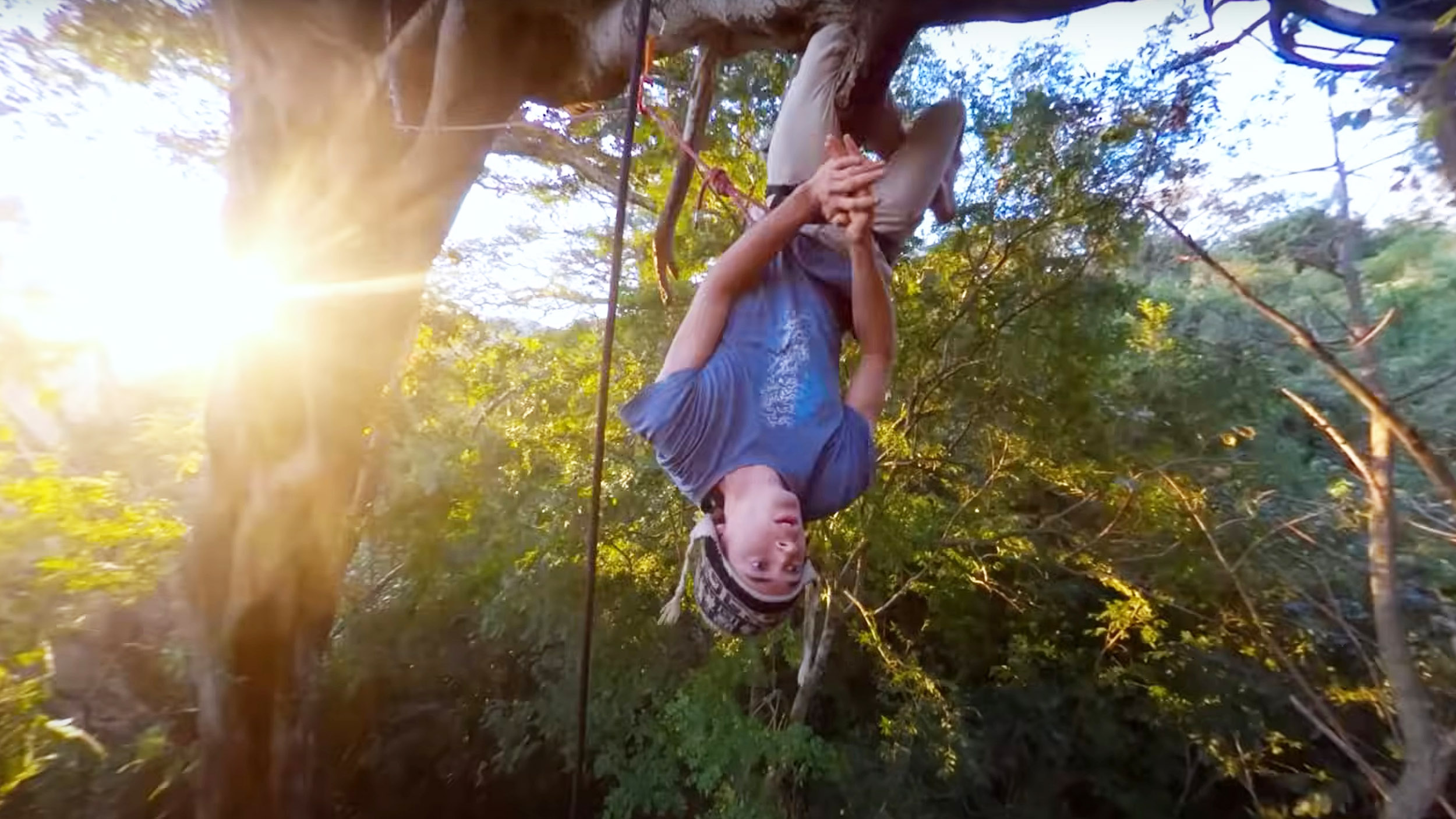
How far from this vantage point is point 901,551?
3375mm

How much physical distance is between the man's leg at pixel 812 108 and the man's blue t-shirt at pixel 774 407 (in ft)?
0.32

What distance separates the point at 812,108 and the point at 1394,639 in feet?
9.96

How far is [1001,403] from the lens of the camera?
3.32 metres

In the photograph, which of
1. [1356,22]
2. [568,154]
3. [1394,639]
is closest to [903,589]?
[1394,639]

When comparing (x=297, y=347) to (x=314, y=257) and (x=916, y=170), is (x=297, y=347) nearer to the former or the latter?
(x=314, y=257)

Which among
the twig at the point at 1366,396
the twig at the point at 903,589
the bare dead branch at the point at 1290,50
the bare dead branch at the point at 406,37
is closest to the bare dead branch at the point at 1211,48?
the bare dead branch at the point at 1290,50

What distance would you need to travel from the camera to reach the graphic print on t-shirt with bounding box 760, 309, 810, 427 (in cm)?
110

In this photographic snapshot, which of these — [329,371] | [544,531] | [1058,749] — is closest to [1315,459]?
[1058,749]

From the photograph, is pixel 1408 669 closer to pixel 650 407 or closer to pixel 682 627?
pixel 682 627

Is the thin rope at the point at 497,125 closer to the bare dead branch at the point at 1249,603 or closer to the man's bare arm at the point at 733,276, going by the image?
the man's bare arm at the point at 733,276

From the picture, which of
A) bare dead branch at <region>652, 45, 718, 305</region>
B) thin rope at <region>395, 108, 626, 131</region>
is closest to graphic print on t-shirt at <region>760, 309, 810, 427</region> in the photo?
bare dead branch at <region>652, 45, 718, 305</region>

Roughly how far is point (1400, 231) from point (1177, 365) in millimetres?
1508

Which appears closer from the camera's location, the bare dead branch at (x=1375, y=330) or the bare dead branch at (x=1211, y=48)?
the bare dead branch at (x=1211, y=48)

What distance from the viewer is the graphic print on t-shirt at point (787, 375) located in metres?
1.10
